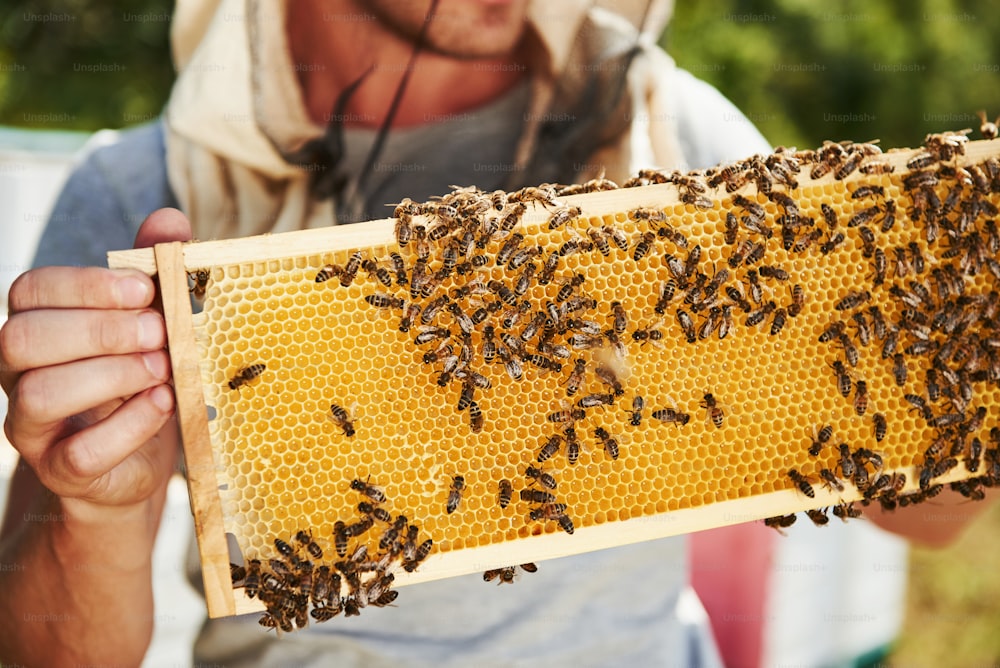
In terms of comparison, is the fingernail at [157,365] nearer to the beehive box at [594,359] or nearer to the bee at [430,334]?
the beehive box at [594,359]

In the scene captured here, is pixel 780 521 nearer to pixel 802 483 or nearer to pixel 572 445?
pixel 802 483

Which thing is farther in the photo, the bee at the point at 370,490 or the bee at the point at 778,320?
the bee at the point at 778,320

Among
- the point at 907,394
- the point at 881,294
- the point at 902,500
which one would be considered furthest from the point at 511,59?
the point at 902,500

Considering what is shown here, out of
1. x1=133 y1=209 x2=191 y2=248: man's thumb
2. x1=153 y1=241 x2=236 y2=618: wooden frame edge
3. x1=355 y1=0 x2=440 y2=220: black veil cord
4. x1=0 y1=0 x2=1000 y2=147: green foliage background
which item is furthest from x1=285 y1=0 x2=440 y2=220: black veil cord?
x1=0 y1=0 x2=1000 y2=147: green foliage background

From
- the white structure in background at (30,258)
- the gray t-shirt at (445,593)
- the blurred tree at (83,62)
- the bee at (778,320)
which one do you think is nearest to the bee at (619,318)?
the bee at (778,320)


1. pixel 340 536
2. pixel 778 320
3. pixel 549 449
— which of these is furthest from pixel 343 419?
pixel 778 320

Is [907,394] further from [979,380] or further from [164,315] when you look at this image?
[164,315]

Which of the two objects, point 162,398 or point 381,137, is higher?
point 381,137
